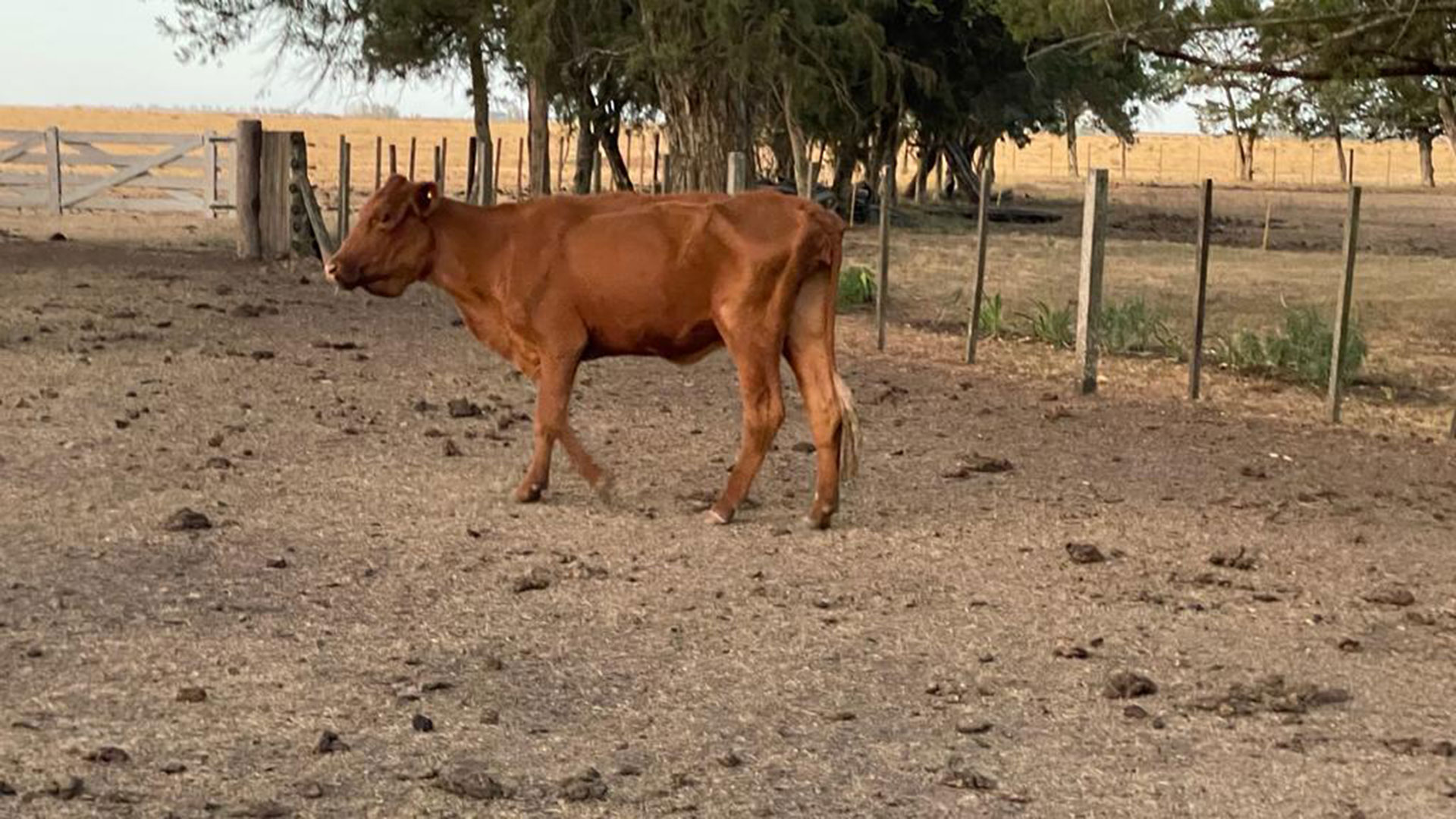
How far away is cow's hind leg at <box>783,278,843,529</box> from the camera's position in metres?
7.79

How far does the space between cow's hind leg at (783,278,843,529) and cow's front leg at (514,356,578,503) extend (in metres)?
0.98

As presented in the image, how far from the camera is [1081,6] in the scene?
40.8 ft

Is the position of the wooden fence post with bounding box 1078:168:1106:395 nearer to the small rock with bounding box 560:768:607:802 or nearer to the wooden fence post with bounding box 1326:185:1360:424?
the wooden fence post with bounding box 1326:185:1360:424

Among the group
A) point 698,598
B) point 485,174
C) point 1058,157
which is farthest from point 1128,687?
point 1058,157

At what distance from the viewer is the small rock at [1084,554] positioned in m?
7.33

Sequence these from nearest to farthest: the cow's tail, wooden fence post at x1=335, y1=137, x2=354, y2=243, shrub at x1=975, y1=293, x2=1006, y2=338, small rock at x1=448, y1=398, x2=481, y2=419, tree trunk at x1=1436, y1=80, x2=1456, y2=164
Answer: the cow's tail → small rock at x1=448, y1=398, x2=481, y2=419 → shrub at x1=975, y1=293, x2=1006, y2=338 → tree trunk at x1=1436, y1=80, x2=1456, y2=164 → wooden fence post at x1=335, y1=137, x2=354, y2=243

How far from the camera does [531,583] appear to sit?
6719 millimetres

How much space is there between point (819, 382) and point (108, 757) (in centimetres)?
383

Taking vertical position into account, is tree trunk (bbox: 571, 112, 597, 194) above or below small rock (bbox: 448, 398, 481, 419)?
above

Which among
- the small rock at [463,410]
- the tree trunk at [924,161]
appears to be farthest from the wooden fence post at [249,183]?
the tree trunk at [924,161]

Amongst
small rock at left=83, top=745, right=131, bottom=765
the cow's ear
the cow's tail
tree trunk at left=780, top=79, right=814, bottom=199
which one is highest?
tree trunk at left=780, top=79, right=814, bottom=199

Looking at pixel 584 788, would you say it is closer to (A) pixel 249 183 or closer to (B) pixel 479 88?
(A) pixel 249 183

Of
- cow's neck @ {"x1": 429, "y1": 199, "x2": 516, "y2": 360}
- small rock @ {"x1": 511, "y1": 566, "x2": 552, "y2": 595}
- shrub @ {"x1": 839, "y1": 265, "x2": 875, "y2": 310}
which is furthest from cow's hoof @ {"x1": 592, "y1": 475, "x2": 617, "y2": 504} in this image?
shrub @ {"x1": 839, "y1": 265, "x2": 875, "y2": 310}

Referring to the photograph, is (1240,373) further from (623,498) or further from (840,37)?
(840,37)
